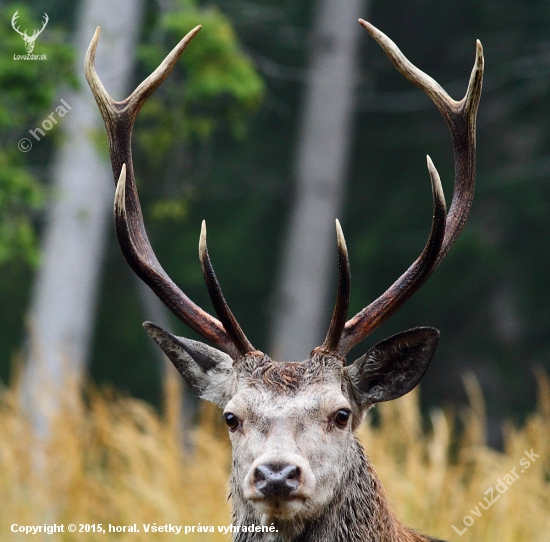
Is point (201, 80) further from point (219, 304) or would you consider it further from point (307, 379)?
point (307, 379)

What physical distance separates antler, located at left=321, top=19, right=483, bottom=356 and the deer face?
110mm

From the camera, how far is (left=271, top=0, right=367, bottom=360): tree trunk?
43.0 ft

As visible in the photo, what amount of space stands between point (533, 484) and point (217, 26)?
4.36 meters

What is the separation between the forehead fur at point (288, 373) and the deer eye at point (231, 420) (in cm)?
14

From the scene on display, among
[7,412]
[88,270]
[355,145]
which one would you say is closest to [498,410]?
[355,145]

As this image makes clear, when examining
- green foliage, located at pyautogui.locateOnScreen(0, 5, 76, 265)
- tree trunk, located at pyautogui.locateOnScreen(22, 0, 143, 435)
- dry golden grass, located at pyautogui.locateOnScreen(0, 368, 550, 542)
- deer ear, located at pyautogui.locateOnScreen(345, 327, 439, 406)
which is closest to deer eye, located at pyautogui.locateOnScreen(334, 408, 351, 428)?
deer ear, located at pyautogui.locateOnScreen(345, 327, 439, 406)

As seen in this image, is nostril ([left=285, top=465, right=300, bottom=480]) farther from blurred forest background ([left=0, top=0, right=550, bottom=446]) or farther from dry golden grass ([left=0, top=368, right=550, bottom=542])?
blurred forest background ([left=0, top=0, right=550, bottom=446])

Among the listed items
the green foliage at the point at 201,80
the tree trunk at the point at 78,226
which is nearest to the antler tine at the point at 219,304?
the green foliage at the point at 201,80

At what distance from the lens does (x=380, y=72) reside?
48.9 ft

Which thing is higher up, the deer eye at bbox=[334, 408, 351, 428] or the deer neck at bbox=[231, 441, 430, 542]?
the deer eye at bbox=[334, 408, 351, 428]

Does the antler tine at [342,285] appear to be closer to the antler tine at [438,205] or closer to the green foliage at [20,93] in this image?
the antler tine at [438,205]

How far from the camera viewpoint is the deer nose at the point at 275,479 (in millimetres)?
3479

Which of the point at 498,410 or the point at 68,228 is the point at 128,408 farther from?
the point at 498,410

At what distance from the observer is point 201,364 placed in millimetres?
4375
